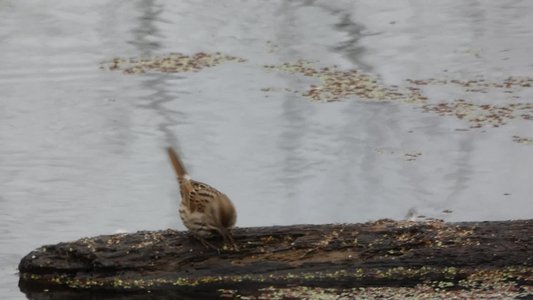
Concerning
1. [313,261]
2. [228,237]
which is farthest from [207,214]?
[313,261]

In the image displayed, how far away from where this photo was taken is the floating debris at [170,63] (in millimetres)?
11477

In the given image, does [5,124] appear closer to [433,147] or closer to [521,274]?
[433,147]

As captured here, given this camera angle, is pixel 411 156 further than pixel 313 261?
Yes

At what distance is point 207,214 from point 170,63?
16.1 feet

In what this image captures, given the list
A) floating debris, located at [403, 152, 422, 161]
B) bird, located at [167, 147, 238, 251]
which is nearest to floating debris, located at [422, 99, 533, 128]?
floating debris, located at [403, 152, 422, 161]

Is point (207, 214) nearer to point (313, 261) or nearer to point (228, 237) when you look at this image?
point (228, 237)

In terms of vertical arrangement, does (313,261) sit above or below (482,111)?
below

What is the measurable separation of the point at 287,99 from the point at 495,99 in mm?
1653

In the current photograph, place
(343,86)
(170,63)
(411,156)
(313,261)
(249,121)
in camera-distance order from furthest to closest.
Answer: (170,63) < (343,86) < (249,121) < (411,156) < (313,261)

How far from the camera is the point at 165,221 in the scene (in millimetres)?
8047

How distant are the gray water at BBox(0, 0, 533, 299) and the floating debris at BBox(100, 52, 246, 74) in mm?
141

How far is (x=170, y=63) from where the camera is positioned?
11.6 metres

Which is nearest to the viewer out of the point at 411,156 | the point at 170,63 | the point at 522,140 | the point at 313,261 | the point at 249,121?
the point at 313,261

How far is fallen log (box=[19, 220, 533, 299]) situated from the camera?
6785mm
